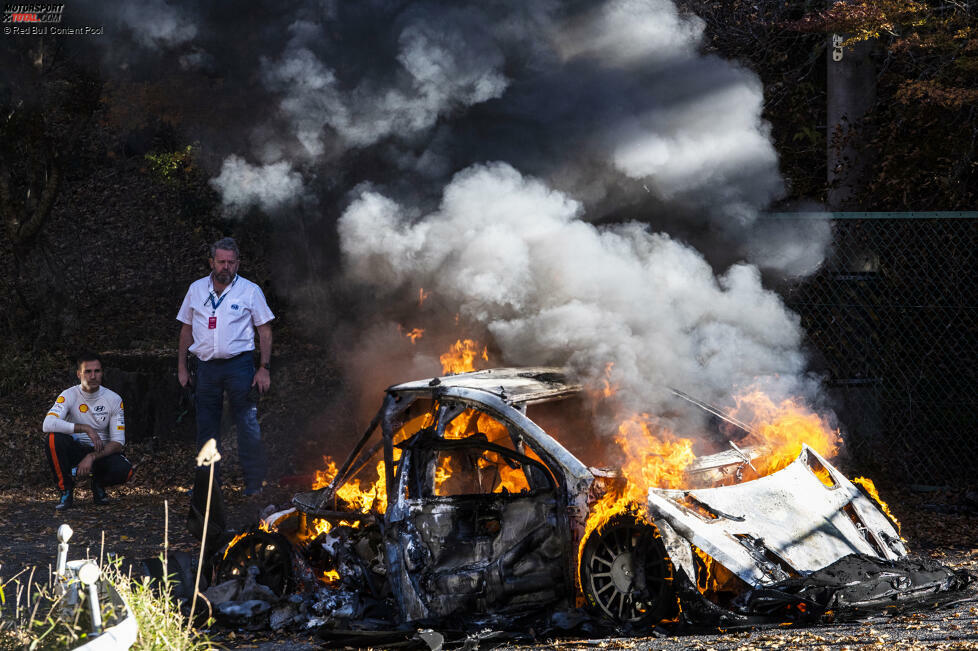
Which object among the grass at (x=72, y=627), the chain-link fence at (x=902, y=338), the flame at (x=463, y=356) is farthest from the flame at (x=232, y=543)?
the chain-link fence at (x=902, y=338)

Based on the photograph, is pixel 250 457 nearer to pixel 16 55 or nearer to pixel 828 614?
pixel 828 614

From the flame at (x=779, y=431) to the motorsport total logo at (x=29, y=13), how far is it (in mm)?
9473

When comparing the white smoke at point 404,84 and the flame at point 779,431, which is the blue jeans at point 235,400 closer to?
the white smoke at point 404,84

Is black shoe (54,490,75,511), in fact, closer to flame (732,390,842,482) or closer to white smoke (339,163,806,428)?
white smoke (339,163,806,428)

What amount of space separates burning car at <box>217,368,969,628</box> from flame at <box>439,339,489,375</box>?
2.78ft

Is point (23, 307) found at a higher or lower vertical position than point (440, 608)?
higher

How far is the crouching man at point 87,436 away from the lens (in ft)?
29.9

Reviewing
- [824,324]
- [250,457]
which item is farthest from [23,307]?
[824,324]

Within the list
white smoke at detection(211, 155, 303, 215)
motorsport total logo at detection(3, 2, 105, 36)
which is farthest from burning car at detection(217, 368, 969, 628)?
motorsport total logo at detection(3, 2, 105, 36)

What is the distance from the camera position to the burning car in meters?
4.88

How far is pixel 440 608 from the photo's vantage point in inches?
210

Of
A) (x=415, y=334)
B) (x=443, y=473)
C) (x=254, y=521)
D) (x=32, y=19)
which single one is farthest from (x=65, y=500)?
(x=32, y=19)

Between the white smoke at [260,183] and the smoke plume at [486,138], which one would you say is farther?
the white smoke at [260,183]

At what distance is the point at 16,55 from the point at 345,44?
319 inches
